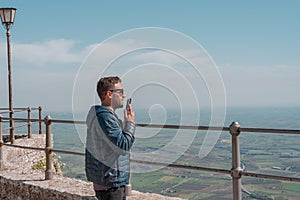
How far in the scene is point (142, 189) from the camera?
579 centimetres

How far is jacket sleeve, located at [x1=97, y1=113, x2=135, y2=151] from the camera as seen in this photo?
122 inches

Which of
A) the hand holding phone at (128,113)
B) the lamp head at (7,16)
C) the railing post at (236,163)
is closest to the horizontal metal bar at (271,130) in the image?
the railing post at (236,163)

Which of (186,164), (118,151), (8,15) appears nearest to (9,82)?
(8,15)

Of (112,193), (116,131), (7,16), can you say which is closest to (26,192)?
(112,193)

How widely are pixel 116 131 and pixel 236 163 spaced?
1448 mm

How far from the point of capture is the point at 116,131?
10.2 ft

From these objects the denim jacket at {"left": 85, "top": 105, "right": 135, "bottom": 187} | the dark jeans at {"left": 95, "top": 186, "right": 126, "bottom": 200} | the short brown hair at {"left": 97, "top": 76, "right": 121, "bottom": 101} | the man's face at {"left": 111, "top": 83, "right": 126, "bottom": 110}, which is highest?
the short brown hair at {"left": 97, "top": 76, "right": 121, "bottom": 101}

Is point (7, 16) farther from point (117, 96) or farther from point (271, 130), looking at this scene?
point (271, 130)

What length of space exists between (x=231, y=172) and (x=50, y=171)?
3177mm

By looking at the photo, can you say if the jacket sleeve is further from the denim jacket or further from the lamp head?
the lamp head

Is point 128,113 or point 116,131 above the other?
point 128,113

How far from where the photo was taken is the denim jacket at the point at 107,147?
10.2 feet

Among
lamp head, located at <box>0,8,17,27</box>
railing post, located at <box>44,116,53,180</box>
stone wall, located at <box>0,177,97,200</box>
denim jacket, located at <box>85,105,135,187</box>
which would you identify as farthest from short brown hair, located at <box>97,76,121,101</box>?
lamp head, located at <box>0,8,17,27</box>

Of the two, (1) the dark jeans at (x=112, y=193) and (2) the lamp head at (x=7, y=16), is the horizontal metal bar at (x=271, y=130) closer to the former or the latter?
(1) the dark jeans at (x=112, y=193)
